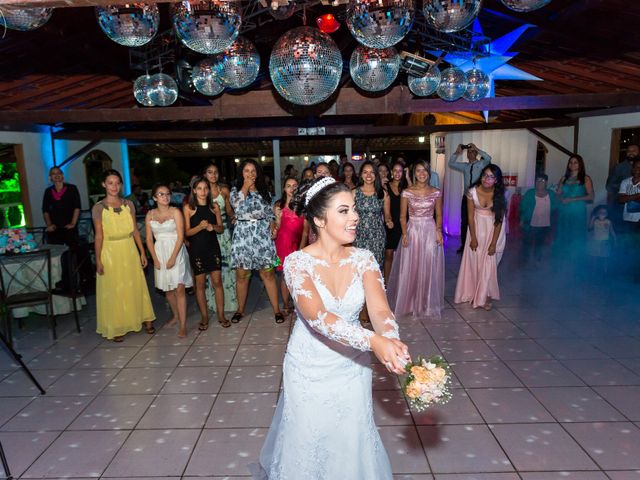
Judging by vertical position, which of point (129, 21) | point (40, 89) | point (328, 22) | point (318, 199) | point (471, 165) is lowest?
point (318, 199)

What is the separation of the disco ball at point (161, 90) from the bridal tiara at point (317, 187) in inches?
126

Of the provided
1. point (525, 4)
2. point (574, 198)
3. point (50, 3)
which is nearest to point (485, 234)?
point (574, 198)

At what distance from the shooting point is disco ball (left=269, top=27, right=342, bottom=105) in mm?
3061

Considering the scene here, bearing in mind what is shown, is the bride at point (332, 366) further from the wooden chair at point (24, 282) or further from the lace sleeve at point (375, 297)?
the wooden chair at point (24, 282)

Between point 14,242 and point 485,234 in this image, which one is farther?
point 485,234

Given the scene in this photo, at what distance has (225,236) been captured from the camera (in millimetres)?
5207

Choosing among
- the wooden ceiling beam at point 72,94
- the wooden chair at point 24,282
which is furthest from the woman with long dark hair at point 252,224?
the wooden ceiling beam at point 72,94

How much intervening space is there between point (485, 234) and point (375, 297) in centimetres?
369

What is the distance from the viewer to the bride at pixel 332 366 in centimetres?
188

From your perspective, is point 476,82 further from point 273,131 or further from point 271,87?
point 273,131

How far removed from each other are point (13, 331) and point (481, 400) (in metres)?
4.70

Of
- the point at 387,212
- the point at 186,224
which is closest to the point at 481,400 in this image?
the point at 387,212

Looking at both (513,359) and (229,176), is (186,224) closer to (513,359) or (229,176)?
(513,359)

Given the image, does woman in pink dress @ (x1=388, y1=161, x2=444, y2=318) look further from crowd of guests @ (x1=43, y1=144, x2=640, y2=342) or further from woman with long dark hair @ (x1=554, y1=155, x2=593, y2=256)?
woman with long dark hair @ (x1=554, y1=155, x2=593, y2=256)
